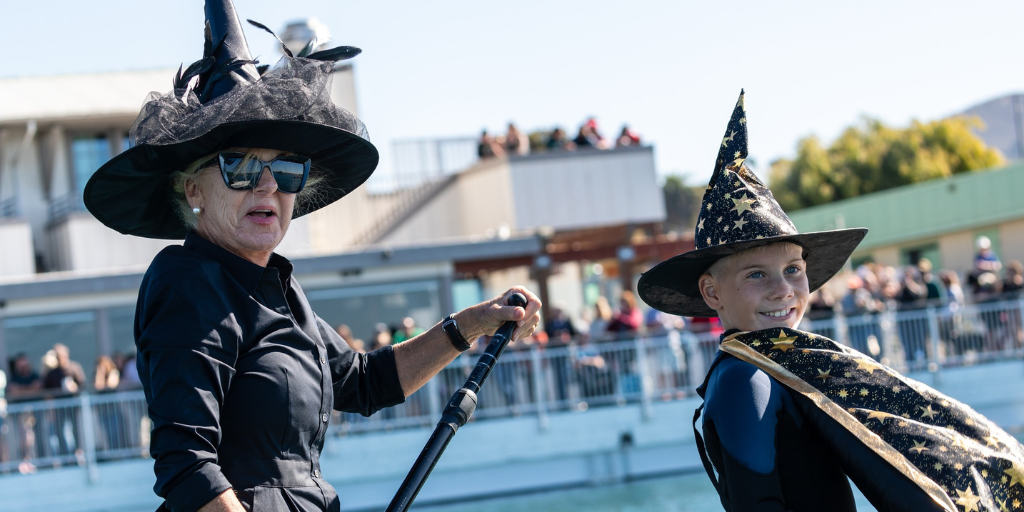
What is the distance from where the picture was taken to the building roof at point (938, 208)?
109 ft

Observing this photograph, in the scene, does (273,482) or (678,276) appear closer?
(273,482)

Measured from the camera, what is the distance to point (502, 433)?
45.5 ft

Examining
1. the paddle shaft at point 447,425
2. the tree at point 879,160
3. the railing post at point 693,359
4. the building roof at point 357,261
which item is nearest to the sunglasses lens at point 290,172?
the paddle shaft at point 447,425

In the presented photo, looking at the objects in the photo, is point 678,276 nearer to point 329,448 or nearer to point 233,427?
point 233,427

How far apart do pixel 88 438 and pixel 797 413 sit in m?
12.0

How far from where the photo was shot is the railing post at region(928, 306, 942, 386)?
576 inches

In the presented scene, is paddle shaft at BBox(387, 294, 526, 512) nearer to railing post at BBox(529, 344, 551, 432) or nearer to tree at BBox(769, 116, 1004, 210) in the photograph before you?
railing post at BBox(529, 344, 551, 432)

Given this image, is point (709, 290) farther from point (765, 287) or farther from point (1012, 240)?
point (1012, 240)

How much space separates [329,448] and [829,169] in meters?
47.6

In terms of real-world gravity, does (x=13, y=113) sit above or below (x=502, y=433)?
above

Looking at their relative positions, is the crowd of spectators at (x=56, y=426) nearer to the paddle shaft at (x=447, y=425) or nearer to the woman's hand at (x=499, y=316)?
the woman's hand at (x=499, y=316)

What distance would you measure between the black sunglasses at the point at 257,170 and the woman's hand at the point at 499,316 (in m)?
0.68

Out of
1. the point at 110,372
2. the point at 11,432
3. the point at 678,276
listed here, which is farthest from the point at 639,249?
the point at 678,276

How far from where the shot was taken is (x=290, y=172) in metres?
2.83
